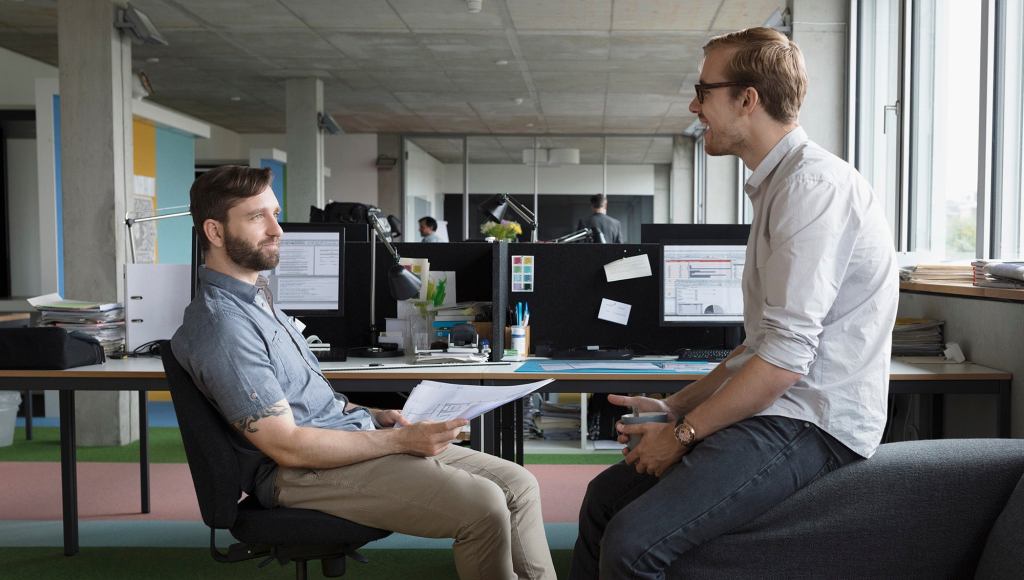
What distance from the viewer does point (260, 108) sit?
12.5 metres

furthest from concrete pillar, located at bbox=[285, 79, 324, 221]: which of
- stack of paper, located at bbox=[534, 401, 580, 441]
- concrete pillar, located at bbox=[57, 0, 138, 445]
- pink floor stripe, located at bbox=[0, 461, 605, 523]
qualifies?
stack of paper, located at bbox=[534, 401, 580, 441]

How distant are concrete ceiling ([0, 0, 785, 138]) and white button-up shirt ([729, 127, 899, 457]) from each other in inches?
219

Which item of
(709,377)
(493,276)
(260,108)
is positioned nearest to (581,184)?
(260,108)

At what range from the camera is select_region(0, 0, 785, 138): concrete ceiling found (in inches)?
284

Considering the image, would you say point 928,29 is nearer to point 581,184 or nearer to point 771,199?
point 771,199

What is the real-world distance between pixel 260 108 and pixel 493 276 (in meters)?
10.0

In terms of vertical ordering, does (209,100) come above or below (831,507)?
above

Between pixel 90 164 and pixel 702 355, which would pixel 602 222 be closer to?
pixel 90 164

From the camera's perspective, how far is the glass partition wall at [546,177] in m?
15.4

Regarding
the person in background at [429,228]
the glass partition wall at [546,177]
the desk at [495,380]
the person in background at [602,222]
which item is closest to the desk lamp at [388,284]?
the desk at [495,380]

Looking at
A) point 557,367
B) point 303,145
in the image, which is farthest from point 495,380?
point 303,145

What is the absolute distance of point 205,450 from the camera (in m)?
1.98

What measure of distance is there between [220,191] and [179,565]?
168 cm

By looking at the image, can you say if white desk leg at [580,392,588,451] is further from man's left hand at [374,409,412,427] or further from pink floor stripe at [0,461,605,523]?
man's left hand at [374,409,412,427]
